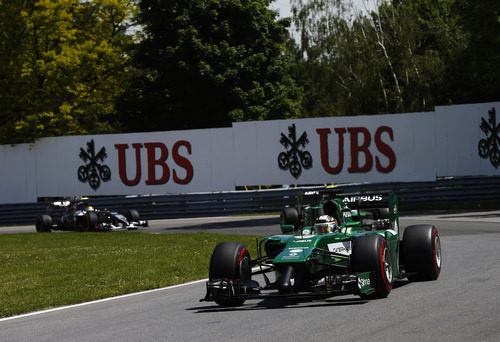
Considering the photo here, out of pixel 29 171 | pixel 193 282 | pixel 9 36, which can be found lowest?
pixel 193 282

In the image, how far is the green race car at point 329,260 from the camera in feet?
32.8

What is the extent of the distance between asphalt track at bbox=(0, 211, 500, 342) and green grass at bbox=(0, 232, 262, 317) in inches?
32.6

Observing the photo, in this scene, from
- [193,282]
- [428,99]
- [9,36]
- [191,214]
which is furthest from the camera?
[428,99]

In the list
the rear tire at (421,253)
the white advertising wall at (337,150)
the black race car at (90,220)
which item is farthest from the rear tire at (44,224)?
the rear tire at (421,253)

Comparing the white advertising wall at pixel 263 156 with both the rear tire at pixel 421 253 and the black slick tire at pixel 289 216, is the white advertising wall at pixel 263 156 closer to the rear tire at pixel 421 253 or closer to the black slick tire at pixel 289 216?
the black slick tire at pixel 289 216

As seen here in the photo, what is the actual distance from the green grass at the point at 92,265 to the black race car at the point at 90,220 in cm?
190

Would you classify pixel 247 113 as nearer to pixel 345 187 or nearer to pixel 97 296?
pixel 345 187

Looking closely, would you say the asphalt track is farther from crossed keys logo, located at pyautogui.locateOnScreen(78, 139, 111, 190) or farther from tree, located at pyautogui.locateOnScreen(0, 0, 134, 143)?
tree, located at pyautogui.locateOnScreen(0, 0, 134, 143)

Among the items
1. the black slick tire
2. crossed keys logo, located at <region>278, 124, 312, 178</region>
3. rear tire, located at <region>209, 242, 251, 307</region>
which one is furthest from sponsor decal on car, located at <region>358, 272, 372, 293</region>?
crossed keys logo, located at <region>278, 124, 312, 178</region>

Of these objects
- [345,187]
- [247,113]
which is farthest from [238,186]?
[247,113]

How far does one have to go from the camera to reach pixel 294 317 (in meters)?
9.36

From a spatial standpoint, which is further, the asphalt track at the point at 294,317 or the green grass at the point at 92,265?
the green grass at the point at 92,265

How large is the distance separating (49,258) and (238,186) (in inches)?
579

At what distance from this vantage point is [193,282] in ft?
46.1
